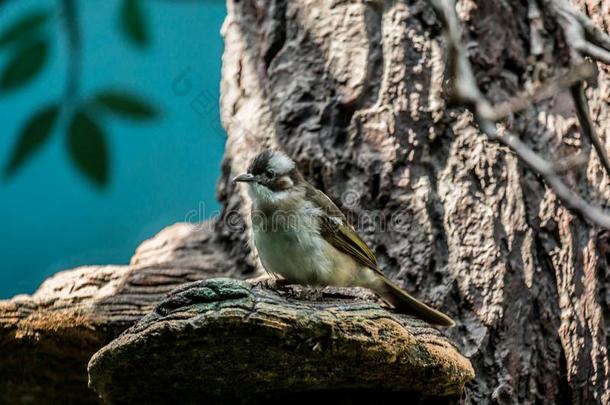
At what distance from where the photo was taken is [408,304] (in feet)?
15.2

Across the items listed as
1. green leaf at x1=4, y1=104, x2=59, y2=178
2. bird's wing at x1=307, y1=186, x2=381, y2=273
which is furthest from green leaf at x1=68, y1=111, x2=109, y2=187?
bird's wing at x1=307, y1=186, x2=381, y2=273

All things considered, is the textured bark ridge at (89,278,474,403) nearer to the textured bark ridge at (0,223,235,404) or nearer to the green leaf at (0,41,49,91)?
the textured bark ridge at (0,223,235,404)

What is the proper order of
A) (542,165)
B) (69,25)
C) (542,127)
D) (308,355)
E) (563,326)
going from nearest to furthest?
(69,25) < (542,165) < (308,355) < (563,326) < (542,127)

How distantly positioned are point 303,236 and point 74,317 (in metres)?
1.39

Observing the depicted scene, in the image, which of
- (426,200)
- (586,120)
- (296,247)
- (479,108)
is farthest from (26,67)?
(426,200)

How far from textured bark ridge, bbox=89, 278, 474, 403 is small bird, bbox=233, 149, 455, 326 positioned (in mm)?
778

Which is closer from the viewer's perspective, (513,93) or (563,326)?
(563,326)

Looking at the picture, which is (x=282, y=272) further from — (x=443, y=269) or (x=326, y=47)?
(x=326, y=47)

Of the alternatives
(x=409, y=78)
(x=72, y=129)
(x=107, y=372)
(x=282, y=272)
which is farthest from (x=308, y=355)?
(x=409, y=78)

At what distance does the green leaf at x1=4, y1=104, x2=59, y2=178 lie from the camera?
75.4 inches

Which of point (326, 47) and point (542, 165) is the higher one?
point (326, 47)

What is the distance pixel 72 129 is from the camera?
2039 millimetres

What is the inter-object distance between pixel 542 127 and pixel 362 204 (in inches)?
48.8

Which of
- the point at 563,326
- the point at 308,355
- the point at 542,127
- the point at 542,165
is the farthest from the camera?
the point at 542,127
